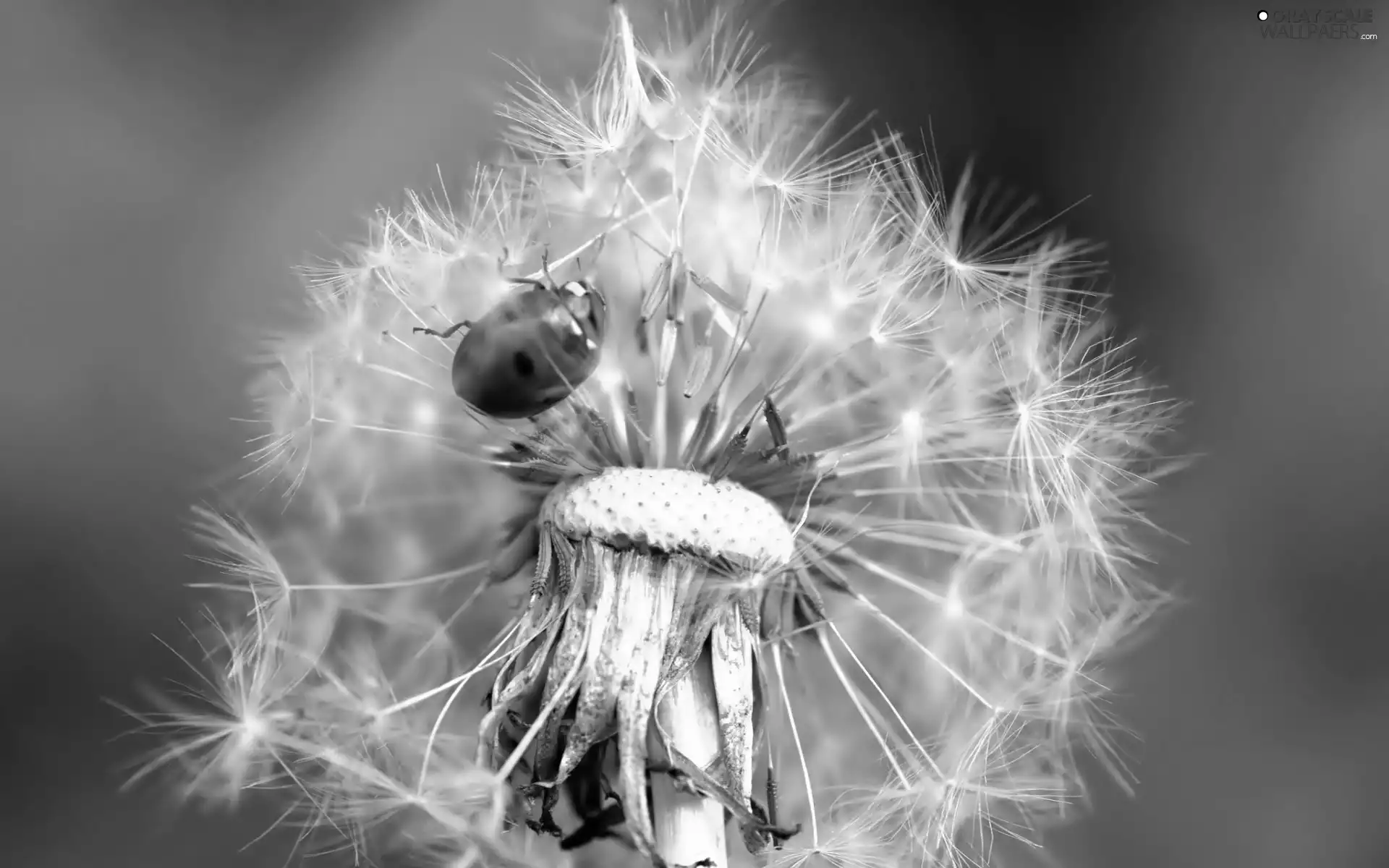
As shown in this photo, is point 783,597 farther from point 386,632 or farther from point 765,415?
point 386,632

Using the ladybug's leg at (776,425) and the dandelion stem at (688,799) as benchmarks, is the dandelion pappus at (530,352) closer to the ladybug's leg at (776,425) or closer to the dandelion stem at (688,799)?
the ladybug's leg at (776,425)

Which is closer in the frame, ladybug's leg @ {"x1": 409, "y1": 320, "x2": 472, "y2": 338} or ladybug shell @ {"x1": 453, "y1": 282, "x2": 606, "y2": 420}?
ladybug shell @ {"x1": 453, "y1": 282, "x2": 606, "y2": 420}

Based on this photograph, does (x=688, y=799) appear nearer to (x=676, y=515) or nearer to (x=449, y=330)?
(x=676, y=515)

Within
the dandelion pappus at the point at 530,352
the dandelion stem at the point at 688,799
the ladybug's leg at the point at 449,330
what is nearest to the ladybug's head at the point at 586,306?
the dandelion pappus at the point at 530,352

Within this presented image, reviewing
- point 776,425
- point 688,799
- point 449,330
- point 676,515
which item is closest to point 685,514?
point 676,515

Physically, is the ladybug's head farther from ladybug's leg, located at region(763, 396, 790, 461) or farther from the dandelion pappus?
ladybug's leg, located at region(763, 396, 790, 461)

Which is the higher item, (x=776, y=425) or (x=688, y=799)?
(x=776, y=425)

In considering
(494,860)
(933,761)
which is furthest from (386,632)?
(933,761)

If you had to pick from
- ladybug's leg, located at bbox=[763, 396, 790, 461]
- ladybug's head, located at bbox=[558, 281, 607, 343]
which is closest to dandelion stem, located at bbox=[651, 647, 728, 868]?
ladybug's leg, located at bbox=[763, 396, 790, 461]
